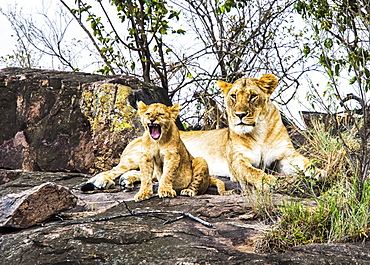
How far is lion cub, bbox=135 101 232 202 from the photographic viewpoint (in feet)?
18.5

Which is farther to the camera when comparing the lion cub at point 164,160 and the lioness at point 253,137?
the lioness at point 253,137

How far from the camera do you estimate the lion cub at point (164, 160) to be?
564 cm

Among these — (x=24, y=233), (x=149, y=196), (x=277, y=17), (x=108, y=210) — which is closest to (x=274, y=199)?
(x=149, y=196)

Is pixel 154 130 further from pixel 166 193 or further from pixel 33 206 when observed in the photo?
pixel 33 206

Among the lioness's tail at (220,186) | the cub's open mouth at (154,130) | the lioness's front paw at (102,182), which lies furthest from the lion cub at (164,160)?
the lioness's front paw at (102,182)

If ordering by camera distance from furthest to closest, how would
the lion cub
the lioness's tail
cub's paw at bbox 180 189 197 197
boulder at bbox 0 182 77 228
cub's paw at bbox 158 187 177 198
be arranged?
the lioness's tail < cub's paw at bbox 180 189 197 197 < the lion cub < cub's paw at bbox 158 187 177 198 < boulder at bbox 0 182 77 228

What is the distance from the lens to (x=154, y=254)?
388cm

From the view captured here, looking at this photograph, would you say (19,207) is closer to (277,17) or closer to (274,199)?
(274,199)

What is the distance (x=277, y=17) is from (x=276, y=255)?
9.00 metres

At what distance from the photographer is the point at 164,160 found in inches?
228

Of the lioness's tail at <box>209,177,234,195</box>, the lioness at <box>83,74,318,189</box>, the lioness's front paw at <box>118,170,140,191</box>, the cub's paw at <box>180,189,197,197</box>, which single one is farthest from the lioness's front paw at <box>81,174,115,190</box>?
the cub's paw at <box>180,189,197,197</box>

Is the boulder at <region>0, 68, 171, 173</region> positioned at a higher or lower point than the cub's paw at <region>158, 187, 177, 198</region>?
higher

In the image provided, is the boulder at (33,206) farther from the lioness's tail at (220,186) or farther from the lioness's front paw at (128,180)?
the lioness's tail at (220,186)

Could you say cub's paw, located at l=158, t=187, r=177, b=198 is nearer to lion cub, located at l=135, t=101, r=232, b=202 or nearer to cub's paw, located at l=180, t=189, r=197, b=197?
lion cub, located at l=135, t=101, r=232, b=202
